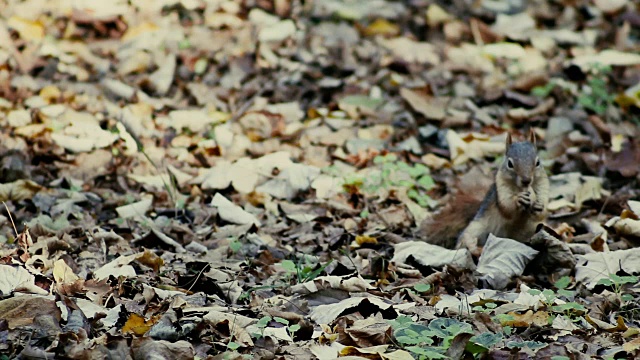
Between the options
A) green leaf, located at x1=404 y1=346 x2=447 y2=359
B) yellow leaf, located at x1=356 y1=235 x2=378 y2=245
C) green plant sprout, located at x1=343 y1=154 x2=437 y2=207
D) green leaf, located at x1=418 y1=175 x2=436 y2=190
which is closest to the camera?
green leaf, located at x1=404 y1=346 x2=447 y2=359

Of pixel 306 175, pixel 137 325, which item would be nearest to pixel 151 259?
pixel 137 325

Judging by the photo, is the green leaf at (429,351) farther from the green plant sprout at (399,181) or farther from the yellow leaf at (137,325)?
the green plant sprout at (399,181)

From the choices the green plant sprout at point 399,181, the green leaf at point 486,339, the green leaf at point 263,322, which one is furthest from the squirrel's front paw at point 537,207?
the green leaf at point 263,322

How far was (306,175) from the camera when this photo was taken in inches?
253

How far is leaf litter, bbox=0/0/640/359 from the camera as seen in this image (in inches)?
152

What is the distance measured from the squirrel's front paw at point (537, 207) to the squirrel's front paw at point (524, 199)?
4cm

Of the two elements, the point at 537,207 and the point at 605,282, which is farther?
the point at 537,207

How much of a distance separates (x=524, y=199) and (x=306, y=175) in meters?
1.70

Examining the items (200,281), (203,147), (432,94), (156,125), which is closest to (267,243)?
(200,281)

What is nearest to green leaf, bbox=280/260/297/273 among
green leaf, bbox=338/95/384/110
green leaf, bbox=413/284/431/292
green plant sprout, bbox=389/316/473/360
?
green leaf, bbox=413/284/431/292

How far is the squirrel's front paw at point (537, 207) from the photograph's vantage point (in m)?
5.39

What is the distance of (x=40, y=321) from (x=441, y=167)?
3.88 m

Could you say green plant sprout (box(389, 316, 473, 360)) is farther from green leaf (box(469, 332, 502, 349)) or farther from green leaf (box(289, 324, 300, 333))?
green leaf (box(289, 324, 300, 333))

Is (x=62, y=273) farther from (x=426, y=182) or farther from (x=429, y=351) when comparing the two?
(x=426, y=182)
